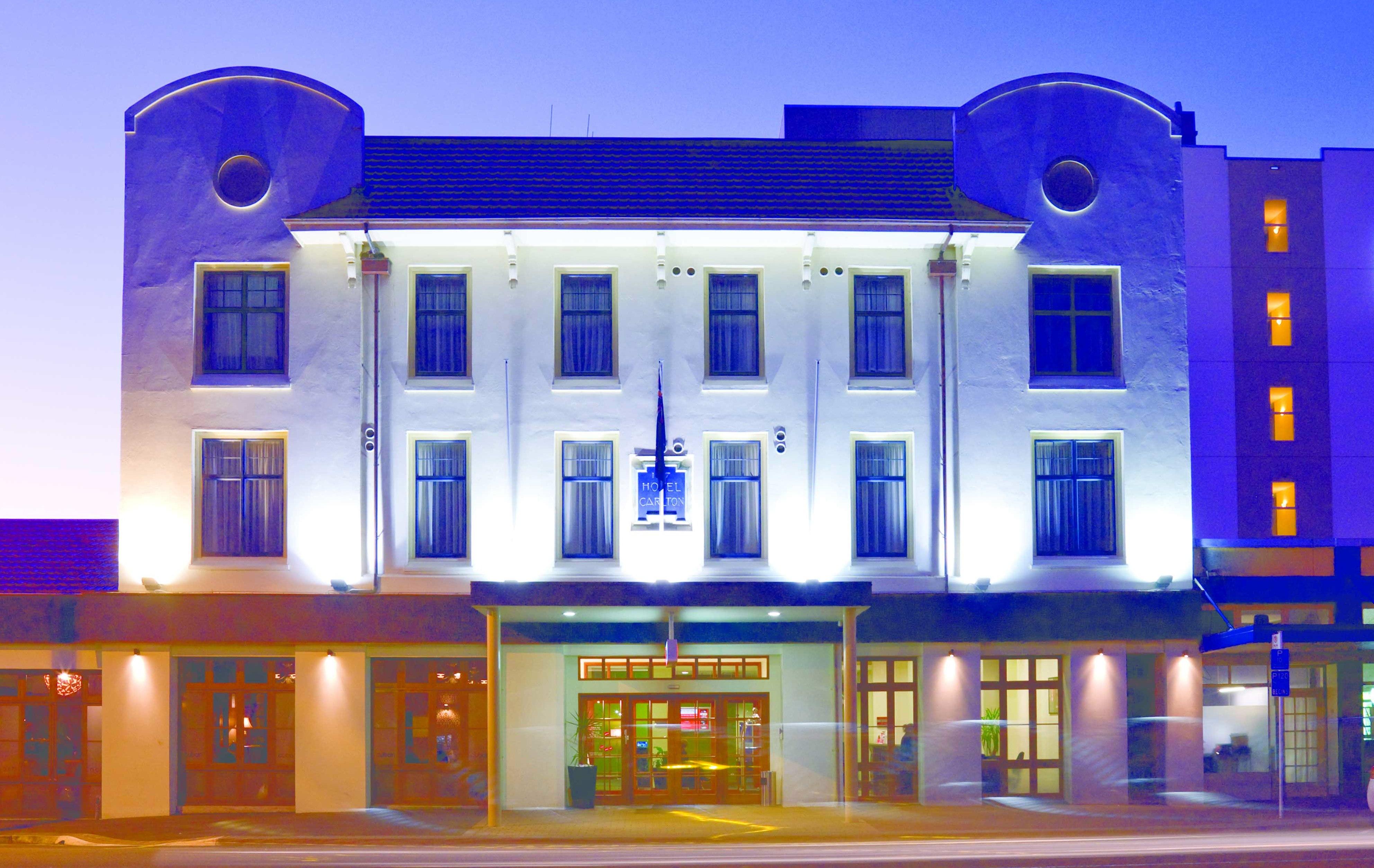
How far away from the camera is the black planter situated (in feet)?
77.0

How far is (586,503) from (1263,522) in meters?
14.7

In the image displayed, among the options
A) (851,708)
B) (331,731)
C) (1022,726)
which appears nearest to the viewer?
(851,708)

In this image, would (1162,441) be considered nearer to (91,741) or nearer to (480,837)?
(480,837)

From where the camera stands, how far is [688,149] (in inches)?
1009

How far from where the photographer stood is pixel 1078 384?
24.1 m

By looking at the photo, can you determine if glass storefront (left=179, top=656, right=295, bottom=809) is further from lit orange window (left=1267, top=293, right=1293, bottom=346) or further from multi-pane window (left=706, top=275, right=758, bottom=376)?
lit orange window (left=1267, top=293, right=1293, bottom=346)

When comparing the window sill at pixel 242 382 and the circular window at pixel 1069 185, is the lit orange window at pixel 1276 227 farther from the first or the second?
the window sill at pixel 242 382

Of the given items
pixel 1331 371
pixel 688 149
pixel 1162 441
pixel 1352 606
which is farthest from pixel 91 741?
pixel 1331 371

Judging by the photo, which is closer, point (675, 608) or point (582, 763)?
point (675, 608)

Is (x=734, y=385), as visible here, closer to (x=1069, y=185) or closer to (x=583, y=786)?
(x=1069, y=185)

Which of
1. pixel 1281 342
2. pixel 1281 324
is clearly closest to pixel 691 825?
pixel 1281 342

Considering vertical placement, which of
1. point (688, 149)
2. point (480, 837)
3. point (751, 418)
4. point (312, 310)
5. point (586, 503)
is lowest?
point (480, 837)

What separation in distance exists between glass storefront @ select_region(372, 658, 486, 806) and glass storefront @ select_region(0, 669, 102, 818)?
4962 millimetres

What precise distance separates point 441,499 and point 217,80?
8.32m
